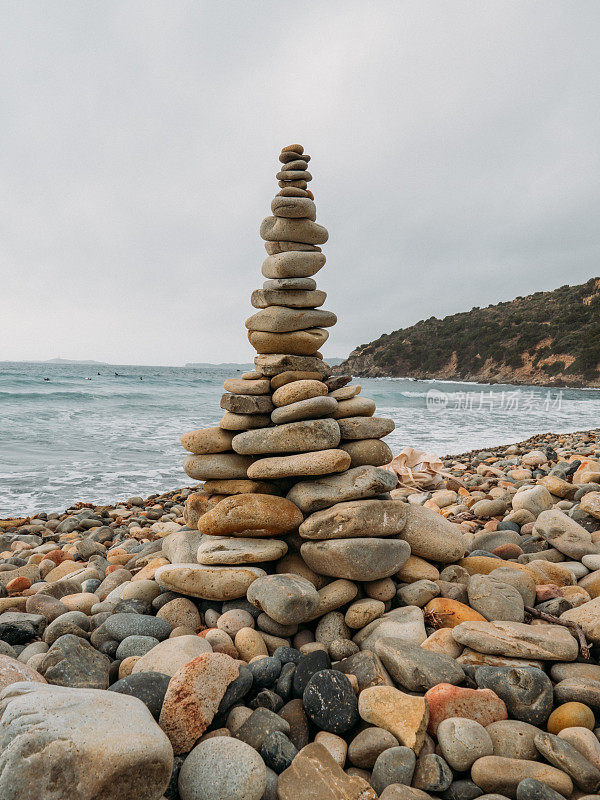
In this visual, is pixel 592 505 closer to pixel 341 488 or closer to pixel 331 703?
pixel 341 488

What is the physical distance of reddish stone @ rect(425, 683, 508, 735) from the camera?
8.11 ft

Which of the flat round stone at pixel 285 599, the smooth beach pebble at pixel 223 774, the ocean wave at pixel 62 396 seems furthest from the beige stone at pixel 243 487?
the ocean wave at pixel 62 396

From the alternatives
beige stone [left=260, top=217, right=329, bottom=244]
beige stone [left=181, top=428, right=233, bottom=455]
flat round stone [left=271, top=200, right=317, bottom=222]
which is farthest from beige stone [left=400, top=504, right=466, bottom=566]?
flat round stone [left=271, top=200, right=317, bottom=222]

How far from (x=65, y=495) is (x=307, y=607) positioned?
796 centimetres

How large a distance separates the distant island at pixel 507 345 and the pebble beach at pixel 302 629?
56536 mm

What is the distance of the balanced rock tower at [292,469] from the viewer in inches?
145

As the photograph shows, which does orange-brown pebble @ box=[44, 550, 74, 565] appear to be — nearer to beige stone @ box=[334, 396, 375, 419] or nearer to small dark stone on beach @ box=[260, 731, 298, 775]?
A: beige stone @ box=[334, 396, 375, 419]

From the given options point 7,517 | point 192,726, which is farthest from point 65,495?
point 192,726

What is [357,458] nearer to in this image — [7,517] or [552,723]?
[552,723]

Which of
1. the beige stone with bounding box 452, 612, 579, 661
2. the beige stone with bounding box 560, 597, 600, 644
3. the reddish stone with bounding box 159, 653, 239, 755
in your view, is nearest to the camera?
the reddish stone with bounding box 159, 653, 239, 755

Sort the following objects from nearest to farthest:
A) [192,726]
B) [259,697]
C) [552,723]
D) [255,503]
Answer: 1. [192,726]
2. [552,723]
3. [259,697]
4. [255,503]

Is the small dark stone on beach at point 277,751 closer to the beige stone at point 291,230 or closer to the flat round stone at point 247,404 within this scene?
the flat round stone at point 247,404

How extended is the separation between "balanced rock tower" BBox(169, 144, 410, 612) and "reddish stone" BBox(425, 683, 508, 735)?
1043 millimetres

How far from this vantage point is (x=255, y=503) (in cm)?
402
